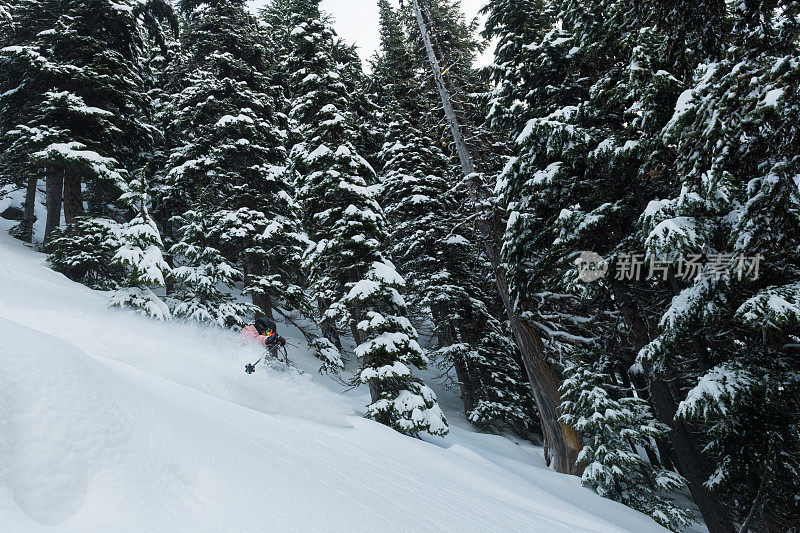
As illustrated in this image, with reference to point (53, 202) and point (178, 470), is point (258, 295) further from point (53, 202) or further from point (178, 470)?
point (178, 470)

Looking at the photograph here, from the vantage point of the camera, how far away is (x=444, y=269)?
1816 centimetres

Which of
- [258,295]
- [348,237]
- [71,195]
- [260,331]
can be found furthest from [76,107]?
[260,331]

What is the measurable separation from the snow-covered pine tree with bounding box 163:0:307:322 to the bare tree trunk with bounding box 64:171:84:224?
314 cm

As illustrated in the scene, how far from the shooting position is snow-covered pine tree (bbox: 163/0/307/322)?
51.7ft

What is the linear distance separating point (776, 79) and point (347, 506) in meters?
6.43

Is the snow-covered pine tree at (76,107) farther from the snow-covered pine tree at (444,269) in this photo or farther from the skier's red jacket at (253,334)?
the snow-covered pine tree at (444,269)

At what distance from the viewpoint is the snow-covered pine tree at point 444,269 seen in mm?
17062

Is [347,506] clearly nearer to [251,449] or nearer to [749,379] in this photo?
[251,449]

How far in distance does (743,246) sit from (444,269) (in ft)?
41.5

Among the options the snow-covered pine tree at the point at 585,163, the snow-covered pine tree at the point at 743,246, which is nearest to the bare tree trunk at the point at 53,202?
the snow-covered pine tree at the point at 585,163

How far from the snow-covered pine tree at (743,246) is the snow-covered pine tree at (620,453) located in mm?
1352

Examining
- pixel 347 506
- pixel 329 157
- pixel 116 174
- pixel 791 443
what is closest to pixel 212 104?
pixel 116 174
